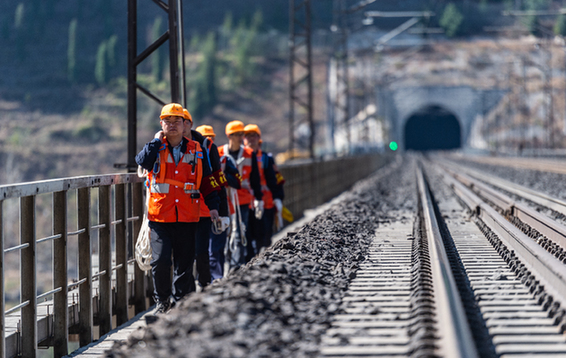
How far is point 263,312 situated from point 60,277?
6.60 feet

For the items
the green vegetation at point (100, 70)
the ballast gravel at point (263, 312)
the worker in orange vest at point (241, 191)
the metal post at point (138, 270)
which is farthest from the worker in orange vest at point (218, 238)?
the green vegetation at point (100, 70)

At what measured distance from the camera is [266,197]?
11.1m

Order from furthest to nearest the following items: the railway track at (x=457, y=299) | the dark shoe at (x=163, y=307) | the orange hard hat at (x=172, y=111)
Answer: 1. the dark shoe at (x=163, y=307)
2. the orange hard hat at (x=172, y=111)
3. the railway track at (x=457, y=299)

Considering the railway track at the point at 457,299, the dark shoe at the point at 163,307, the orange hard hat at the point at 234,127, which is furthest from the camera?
the orange hard hat at the point at 234,127

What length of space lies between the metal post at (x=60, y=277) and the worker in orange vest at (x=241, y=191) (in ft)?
11.5

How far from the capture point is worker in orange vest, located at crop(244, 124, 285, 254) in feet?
35.5

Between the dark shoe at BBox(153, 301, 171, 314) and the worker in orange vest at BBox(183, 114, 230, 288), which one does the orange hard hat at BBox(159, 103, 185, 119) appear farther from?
the dark shoe at BBox(153, 301, 171, 314)

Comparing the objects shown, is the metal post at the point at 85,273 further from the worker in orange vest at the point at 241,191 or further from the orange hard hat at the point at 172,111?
the worker in orange vest at the point at 241,191

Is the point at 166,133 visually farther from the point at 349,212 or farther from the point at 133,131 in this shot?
the point at 349,212

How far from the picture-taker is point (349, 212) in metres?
15.2

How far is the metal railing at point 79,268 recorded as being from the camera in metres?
5.90

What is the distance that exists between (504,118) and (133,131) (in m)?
85.5

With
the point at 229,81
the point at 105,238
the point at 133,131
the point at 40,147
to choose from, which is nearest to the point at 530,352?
the point at 105,238

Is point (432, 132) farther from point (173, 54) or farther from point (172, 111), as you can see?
point (172, 111)
